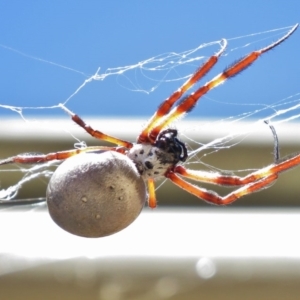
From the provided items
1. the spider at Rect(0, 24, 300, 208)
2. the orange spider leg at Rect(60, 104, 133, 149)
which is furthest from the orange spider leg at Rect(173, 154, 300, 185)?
the orange spider leg at Rect(60, 104, 133, 149)

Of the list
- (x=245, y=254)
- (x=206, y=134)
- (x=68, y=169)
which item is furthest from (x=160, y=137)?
(x=206, y=134)

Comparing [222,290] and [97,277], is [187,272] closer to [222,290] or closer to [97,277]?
[222,290]

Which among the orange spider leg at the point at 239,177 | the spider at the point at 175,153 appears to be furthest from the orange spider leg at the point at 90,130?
the orange spider leg at the point at 239,177

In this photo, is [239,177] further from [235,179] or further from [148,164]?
[148,164]

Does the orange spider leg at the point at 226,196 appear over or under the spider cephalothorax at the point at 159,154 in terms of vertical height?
under

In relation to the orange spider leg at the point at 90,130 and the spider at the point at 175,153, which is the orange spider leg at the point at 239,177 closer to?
the spider at the point at 175,153

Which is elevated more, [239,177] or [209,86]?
[209,86]

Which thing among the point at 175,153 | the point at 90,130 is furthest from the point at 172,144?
the point at 90,130
